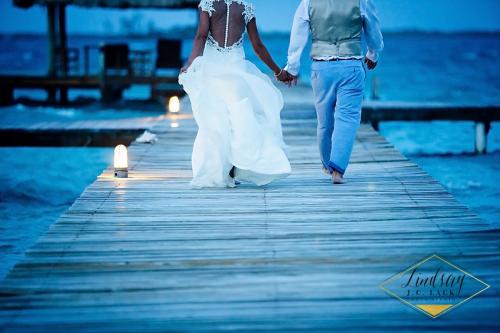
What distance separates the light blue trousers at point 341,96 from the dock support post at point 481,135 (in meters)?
9.45

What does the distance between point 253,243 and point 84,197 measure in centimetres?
169

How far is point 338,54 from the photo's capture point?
6211 mm

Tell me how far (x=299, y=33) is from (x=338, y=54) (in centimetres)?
33

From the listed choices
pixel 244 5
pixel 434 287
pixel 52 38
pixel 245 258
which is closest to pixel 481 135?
pixel 244 5

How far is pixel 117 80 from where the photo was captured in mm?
22062

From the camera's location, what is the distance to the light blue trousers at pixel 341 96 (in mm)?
6242

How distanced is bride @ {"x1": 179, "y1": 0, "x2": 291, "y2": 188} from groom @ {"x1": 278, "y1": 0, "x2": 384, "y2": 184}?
1.35 ft

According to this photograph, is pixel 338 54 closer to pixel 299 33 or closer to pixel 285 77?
pixel 299 33

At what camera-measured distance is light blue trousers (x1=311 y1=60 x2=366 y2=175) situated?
20.5ft

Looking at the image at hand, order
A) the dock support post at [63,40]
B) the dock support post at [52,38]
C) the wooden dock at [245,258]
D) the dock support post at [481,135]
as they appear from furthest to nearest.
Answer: the dock support post at [63,40], the dock support post at [52,38], the dock support post at [481,135], the wooden dock at [245,258]

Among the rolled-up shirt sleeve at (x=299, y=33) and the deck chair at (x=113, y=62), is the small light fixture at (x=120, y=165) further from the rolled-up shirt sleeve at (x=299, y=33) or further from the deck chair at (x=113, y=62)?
the deck chair at (x=113, y=62)

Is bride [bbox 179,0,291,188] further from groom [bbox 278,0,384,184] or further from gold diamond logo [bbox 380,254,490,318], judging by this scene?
gold diamond logo [bbox 380,254,490,318]

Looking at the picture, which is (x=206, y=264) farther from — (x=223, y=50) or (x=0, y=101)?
(x=0, y=101)

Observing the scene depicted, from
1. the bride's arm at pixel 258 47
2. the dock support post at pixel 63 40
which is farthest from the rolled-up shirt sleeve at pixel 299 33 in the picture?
the dock support post at pixel 63 40
